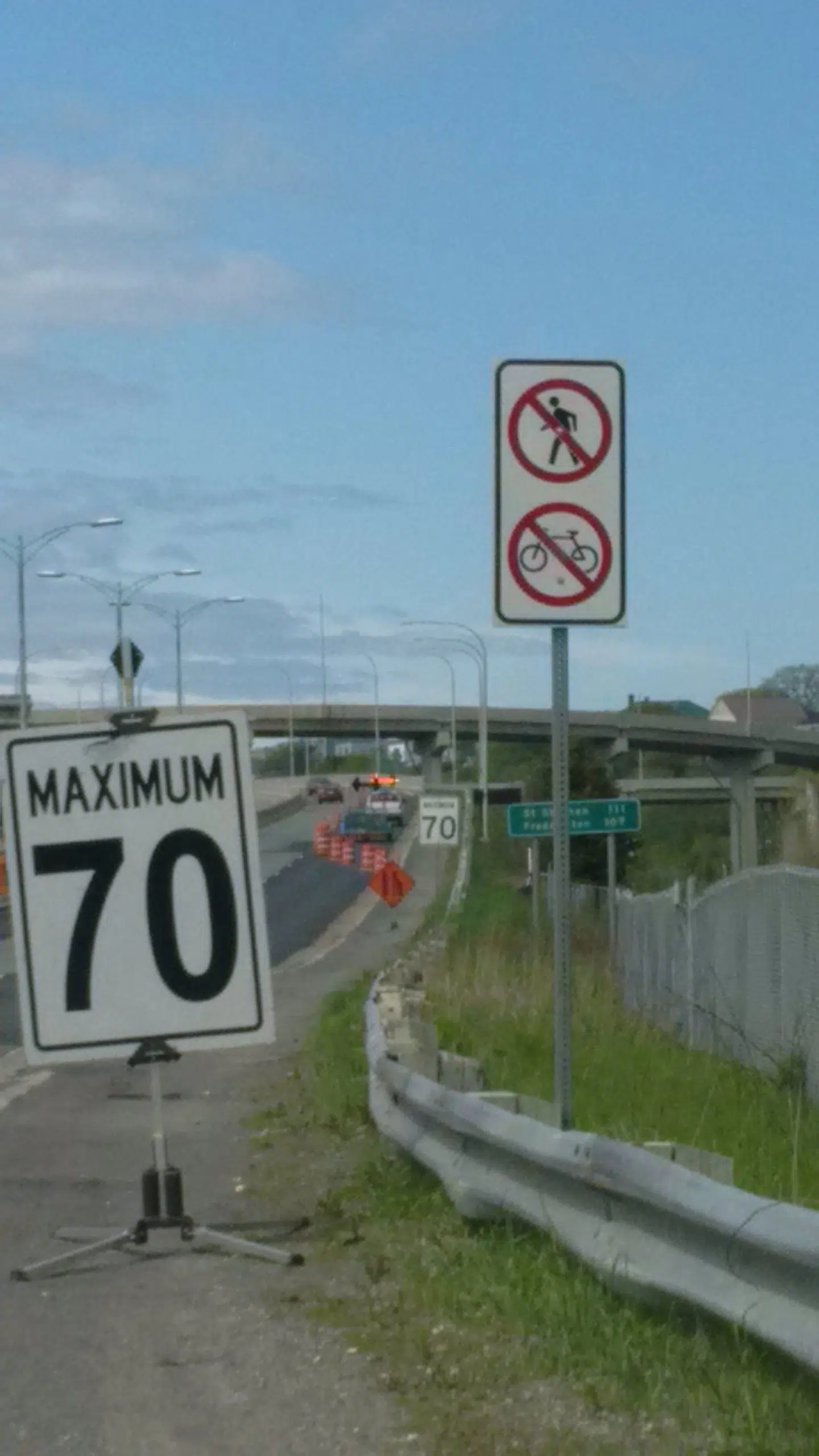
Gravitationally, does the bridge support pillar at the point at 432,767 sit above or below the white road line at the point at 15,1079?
below

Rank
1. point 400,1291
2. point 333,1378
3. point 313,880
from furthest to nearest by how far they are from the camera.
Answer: point 313,880, point 400,1291, point 333,1378

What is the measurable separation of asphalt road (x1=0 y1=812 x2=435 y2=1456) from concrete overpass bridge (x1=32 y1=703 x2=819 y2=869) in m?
72.2

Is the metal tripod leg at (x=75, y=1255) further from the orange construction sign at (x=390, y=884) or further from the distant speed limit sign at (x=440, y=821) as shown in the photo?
the orange construction sign at (x=390, y=884)

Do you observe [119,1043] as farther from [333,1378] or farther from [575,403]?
[575,403]

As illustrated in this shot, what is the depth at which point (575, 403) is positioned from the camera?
27.9 feet

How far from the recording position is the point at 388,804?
116438 millimetres

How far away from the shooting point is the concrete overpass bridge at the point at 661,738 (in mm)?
95562

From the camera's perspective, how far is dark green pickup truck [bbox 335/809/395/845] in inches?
3848

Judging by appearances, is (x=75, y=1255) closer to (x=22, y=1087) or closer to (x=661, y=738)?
(x=22, y=1087)

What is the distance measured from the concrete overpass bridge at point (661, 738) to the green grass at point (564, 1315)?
71409mm

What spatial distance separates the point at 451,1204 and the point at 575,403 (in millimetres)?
3290

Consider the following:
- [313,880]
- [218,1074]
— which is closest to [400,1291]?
[218,1074]

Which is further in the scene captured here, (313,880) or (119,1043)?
(313,880)

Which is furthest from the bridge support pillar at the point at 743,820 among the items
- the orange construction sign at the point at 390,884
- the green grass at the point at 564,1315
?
the green grass at the point at 564,1315
